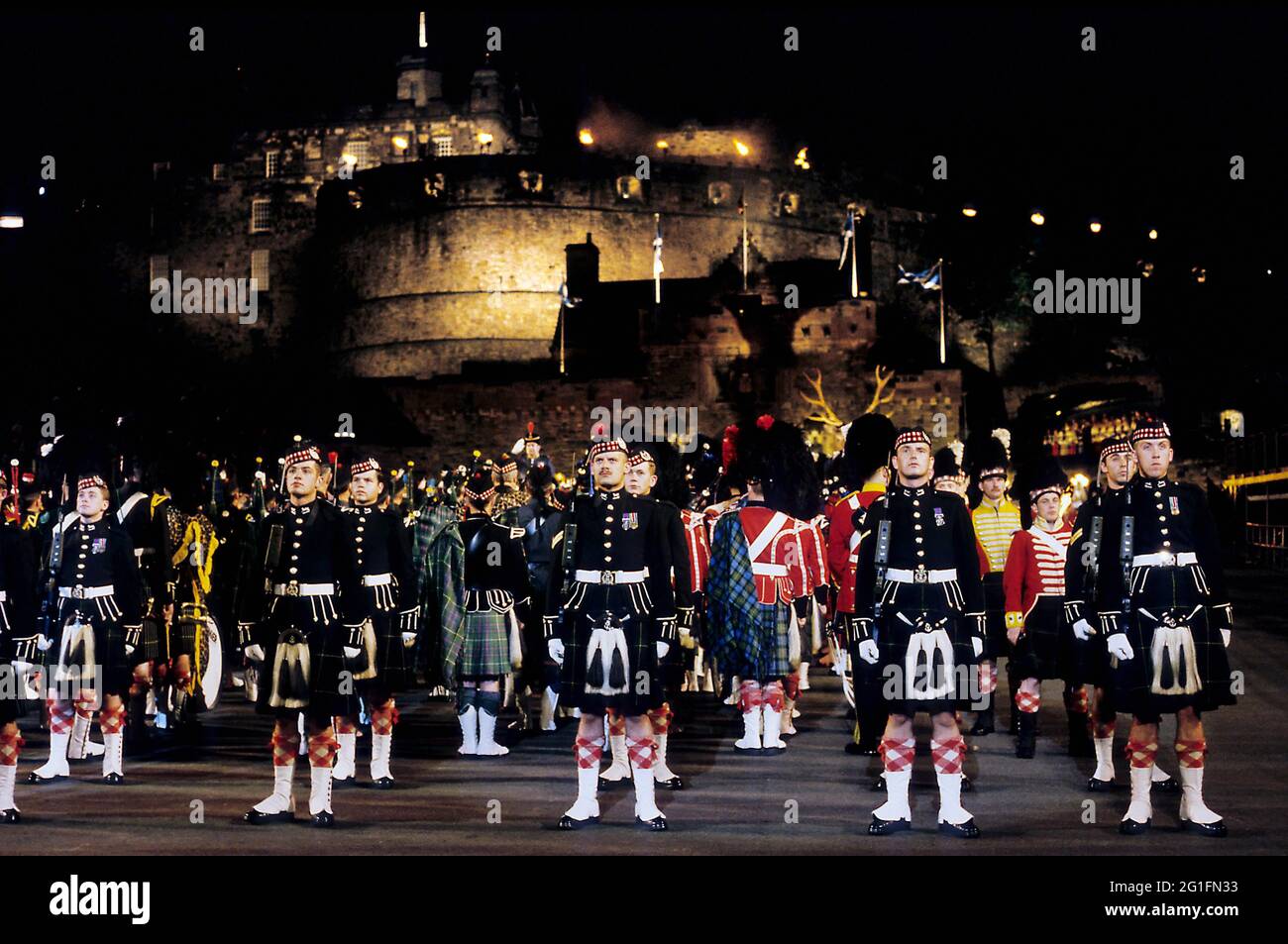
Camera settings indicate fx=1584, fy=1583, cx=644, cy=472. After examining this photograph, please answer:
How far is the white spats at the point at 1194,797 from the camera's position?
310 inches

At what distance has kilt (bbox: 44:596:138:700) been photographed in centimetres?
953

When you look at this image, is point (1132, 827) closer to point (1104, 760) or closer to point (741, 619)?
point (1104, 760)

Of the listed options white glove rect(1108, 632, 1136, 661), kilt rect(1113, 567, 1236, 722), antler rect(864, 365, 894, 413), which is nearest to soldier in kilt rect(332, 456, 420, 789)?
white glove rect(1108, 632, 1136, 661)

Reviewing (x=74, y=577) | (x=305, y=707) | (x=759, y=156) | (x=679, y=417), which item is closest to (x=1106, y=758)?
(x=305, y=707)

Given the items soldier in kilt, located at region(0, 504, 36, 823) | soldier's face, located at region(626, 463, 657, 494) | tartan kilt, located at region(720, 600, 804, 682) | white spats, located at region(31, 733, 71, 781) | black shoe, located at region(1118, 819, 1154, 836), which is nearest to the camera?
black shoe, located at region(1118, 819, 1154, 836)

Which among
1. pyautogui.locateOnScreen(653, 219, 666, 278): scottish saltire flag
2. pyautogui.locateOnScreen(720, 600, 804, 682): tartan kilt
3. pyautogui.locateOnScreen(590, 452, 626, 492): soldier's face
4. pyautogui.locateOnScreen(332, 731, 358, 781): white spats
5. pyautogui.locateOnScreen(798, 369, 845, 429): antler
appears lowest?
pyautogui.locateOnScreen(332, 731, 358, 781): white spats

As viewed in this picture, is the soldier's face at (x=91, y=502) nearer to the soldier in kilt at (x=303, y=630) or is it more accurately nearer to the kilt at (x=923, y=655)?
the soldier in kilt at (x=303, y=630)

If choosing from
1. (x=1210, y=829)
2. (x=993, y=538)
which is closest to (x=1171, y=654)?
(x=1210, y=829)

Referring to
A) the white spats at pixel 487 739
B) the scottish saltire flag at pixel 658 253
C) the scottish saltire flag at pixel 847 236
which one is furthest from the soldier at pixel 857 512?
the scottish saltire flag at pixel 658 253

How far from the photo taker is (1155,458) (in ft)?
26.7

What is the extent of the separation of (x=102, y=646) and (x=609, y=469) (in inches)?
135

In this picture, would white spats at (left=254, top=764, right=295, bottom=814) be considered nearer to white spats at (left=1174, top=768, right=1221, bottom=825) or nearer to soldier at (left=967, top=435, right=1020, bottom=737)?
white spats at (left=1174, top=768, right=1221, bottom=825)

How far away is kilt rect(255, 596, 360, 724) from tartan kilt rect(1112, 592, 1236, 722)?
4067 millimetres

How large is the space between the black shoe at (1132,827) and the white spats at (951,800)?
0.77 metres
